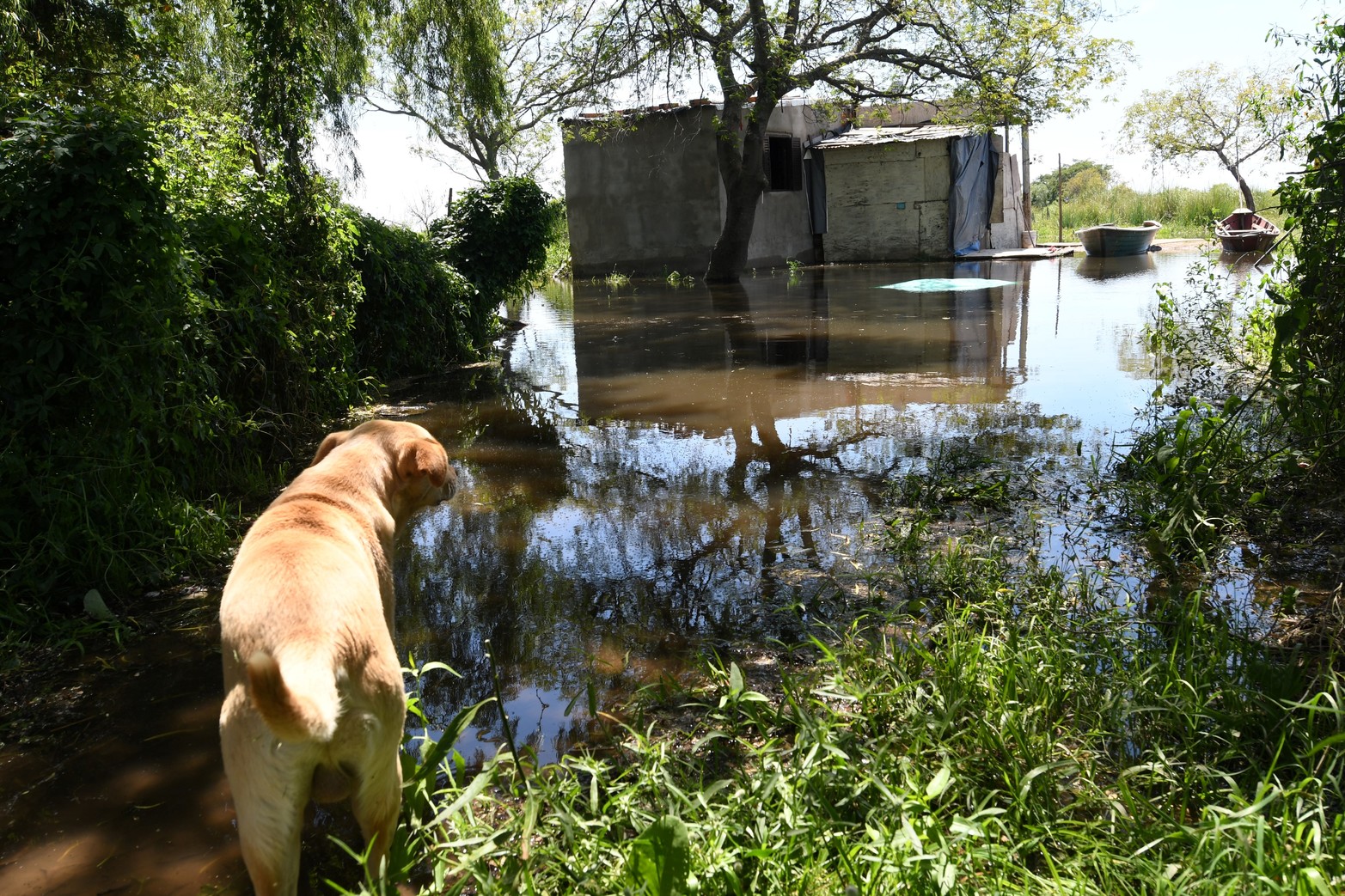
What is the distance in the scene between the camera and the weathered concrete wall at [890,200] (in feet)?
86.7

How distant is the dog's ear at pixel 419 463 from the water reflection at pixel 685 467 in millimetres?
860

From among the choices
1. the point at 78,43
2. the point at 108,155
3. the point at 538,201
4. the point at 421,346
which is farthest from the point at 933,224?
the point at 108,155

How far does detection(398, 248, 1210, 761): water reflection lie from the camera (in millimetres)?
3703

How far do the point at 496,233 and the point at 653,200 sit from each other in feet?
43.2

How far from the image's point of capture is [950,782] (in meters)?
2.30

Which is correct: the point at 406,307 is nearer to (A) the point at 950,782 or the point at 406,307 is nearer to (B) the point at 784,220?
(A) the point at 950,782

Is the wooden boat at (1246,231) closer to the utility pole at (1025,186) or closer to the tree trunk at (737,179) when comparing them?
the utility pole at (1025,186)

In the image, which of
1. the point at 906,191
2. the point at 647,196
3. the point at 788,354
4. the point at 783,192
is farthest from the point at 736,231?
the point at 788,354

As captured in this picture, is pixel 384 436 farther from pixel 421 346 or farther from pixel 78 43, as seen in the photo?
pixel 78 43

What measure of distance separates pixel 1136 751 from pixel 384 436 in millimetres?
2607

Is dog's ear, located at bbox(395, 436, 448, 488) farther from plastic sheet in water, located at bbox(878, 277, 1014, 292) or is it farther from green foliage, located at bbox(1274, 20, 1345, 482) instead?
plastic sheet in water, located at bbox(878, 277, 1014, 292)

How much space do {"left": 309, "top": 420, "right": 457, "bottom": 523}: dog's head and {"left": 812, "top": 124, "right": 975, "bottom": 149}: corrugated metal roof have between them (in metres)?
24.8

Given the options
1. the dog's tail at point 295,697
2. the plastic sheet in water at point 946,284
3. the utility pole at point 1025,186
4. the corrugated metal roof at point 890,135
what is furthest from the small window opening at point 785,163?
the dog's tail at point 295,697

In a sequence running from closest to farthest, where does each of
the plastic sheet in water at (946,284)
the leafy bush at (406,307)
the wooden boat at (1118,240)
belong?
the leafy bush at (406,307) → the plastic sheet in water at (946,284) → the wooden boat at (1118,240)
